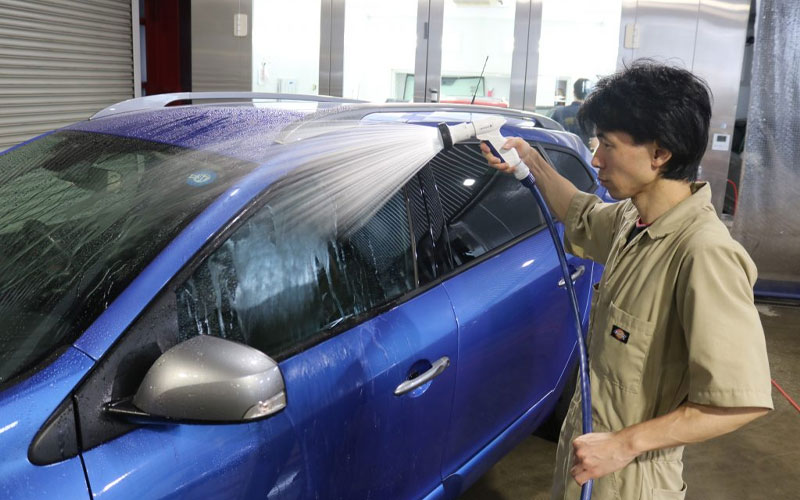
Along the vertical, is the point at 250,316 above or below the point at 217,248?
below

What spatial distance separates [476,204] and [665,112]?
1008mm

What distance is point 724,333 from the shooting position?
1229 mm

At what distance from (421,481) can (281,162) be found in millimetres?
941

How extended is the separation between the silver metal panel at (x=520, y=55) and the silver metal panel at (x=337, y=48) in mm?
1481

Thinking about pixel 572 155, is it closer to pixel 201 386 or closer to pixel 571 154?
pixel 571 154

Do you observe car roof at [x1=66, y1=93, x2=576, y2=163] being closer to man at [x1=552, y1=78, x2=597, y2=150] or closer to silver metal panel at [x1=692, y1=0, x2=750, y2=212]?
man at [x1=552, y1=78, x2=597, y2=150]

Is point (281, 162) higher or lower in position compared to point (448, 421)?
higher

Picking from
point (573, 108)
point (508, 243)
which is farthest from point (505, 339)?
point (573, 108)

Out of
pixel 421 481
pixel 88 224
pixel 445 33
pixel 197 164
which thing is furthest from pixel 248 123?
pixel 445 33

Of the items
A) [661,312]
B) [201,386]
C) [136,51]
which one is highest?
[136,51]

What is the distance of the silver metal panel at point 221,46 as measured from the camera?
20.8 ft

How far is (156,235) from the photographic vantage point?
1457mm

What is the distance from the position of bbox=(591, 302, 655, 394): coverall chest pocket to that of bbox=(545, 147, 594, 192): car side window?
152 cm

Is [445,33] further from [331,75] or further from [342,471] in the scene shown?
[342,471]
